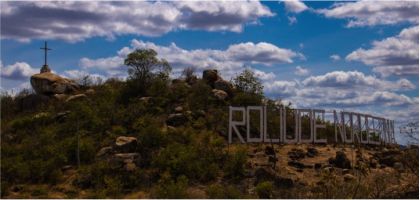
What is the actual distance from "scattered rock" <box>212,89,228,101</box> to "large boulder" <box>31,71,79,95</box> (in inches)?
292

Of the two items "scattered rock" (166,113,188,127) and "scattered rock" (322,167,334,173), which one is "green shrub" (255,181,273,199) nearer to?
"scattered rock" (322,167,334,173)

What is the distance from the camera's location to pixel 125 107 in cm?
2634

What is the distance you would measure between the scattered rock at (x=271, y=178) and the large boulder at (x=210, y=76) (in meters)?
10.4

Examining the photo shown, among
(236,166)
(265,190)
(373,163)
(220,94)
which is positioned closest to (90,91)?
(220,94)

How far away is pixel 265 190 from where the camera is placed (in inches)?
655

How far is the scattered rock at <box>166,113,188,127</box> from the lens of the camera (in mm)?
24016

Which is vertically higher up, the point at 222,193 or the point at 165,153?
the point at 165,153

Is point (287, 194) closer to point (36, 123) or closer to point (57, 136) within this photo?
point (57, 136)

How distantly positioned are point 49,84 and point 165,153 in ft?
39.4

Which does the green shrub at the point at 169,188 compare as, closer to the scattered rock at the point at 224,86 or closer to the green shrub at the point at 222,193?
the green shrub at the point at 222,193

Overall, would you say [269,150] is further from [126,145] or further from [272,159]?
[126,145]

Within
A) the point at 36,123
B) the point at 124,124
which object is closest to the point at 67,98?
the point at 36,123

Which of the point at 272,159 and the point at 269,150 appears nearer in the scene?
the point at 272,159

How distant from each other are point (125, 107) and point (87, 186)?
8028 millimetres
